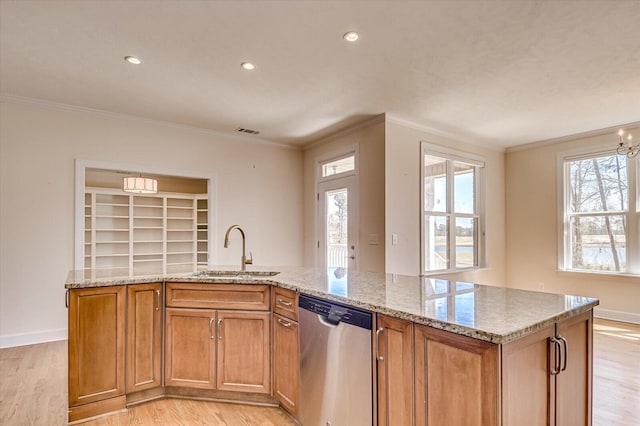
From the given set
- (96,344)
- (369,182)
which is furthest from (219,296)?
(369,182)

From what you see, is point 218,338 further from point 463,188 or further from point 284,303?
point 463,188

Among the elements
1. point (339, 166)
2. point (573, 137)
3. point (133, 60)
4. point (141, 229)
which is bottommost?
point (141, 229)

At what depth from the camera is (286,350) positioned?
7.52ft

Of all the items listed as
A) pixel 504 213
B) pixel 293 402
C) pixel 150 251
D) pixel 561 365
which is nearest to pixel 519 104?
pixel 504 213

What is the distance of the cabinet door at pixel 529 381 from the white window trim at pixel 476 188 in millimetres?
3200

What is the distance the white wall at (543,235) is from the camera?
15.7ft

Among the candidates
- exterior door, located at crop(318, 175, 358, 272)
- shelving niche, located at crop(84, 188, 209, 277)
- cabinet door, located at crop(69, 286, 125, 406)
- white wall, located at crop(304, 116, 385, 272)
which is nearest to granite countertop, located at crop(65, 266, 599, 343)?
cabinet door, located at crop(69, 286, 125, 406)

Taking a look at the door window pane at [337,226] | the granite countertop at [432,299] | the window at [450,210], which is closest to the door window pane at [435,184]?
the window at [450,210]

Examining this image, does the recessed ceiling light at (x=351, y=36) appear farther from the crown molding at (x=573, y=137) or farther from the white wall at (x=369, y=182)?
the crown molding at (x=573, y=137)

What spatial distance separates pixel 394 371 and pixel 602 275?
493 cm

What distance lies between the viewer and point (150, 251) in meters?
6.40

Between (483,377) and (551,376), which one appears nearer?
(483,377)

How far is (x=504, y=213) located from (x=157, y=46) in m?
5.74

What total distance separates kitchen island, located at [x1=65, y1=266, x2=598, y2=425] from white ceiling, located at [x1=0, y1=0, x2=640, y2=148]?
1.78 metres
